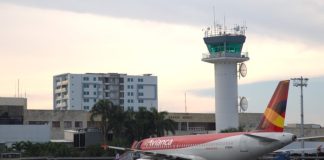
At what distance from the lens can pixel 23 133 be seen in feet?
366

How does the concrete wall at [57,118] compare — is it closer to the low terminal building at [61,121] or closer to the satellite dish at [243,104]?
the low terminal building at [61,121]

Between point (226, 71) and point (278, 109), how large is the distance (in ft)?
235

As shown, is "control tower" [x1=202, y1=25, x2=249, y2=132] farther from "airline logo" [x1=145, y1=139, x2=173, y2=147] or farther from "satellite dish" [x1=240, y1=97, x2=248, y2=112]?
"airline logo" [x1=145, y1=139, x2=173, y2=147]

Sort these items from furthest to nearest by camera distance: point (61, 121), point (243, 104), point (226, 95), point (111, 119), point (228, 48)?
1. point (61, 121)
2. point (243, 104)
3. point (228, 48)
4. point (226, 95)
5. point (111, 119)

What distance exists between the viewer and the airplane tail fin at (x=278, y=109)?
49.7 meters

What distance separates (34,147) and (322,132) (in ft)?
235

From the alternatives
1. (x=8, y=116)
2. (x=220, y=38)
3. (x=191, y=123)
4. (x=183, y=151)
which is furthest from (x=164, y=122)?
(x=183, y=151)

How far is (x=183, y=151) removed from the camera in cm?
5744

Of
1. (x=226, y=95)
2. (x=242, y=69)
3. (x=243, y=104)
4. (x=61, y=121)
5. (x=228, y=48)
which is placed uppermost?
(x=228, y=48)

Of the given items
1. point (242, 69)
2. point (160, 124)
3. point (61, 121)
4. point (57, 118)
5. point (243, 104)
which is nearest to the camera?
point (160, 124)

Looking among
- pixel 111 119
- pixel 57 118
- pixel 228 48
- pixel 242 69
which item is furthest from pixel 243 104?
pixel 57 118

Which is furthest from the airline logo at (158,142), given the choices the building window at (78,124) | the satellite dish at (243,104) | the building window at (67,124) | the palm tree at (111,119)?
the building window at (78,124)

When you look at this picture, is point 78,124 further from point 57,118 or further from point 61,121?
point 57,118

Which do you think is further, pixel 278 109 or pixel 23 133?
pixel 23 133
